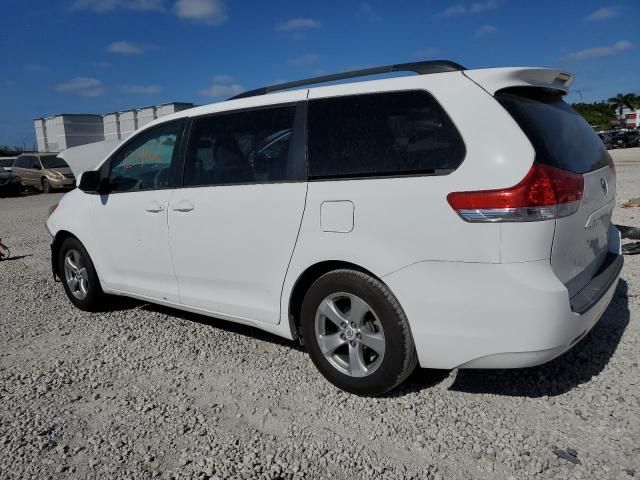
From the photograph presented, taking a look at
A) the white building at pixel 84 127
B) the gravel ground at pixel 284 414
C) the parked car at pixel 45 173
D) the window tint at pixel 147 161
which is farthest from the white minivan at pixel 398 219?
the white building at pixel 84 127

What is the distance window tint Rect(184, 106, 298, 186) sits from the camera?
3.28 meters

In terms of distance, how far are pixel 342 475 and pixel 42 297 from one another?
4533mm

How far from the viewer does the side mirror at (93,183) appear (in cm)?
441

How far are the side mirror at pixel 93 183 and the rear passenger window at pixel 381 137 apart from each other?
7.38ft

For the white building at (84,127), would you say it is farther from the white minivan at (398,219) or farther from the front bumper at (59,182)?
the white minivan at (398,219)

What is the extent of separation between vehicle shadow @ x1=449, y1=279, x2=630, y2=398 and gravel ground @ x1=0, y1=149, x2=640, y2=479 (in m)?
0.01

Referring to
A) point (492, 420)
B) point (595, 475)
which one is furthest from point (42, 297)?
point (595, 475)

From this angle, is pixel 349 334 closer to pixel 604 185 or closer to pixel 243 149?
pixel 243 149

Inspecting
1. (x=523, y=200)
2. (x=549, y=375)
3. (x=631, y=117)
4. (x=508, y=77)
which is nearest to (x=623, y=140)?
(x=549, y=375)

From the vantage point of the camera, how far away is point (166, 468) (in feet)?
8.32

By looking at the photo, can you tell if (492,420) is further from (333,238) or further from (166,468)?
(166,468)

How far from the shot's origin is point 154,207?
396 cm

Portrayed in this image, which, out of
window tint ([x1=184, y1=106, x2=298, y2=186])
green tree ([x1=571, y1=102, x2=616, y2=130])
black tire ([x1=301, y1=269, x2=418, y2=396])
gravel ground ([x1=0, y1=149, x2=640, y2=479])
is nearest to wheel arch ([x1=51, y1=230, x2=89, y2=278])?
gravel ground ([x1=0, y1=149, x2=640, y2=479])

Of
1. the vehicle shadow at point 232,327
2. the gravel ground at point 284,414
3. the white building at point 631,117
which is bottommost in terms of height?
the gravel ground at point 284,414
